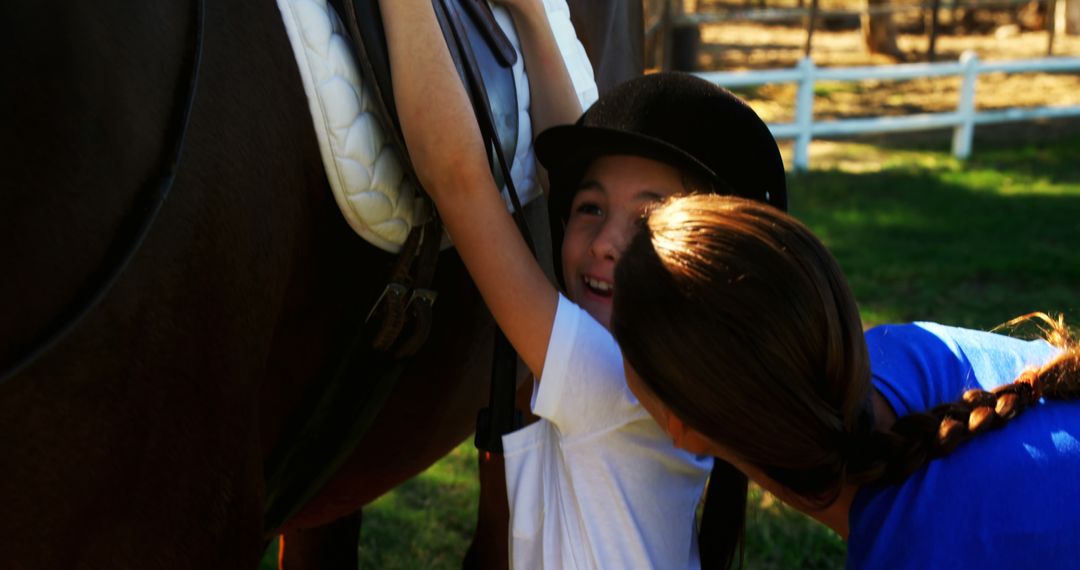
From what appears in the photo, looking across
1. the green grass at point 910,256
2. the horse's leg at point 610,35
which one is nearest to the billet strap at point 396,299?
the horse's leg at point 610,35

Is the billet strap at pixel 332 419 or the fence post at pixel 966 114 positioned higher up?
the billet strap at pixel 332 419

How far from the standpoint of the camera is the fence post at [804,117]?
8055 millimetres

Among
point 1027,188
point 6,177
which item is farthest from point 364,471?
point 1027,188

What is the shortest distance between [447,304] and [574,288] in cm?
21

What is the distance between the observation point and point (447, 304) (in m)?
1.84

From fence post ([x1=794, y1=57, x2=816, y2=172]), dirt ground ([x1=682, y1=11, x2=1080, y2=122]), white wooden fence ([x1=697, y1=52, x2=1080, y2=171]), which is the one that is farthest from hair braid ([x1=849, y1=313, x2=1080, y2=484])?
dirt ground ([x1=682, y1=11, x2=1080, y2=122])

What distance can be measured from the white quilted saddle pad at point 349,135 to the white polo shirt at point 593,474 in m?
0.25

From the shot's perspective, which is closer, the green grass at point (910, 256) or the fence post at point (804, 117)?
the green grass at point (910, 256)

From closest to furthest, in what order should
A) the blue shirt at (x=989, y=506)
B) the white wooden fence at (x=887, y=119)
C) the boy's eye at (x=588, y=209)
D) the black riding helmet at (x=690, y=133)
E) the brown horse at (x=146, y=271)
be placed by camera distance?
1. the brown horse at (x=146, y=271)
2. the blue shirt at (x=989, y=506)
3. the black riding helmet at (x=690, y=133)
4. the boy's eye at (x=588, y=209)
5. the white wooden fence at (x=887, y=119)

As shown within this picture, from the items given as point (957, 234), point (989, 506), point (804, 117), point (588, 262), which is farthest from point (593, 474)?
point (804, 117)

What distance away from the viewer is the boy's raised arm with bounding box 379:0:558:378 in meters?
1.50

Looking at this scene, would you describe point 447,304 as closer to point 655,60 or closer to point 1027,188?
point 1027,188

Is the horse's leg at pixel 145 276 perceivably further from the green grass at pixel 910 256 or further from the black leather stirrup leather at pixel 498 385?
the green grass at pixel 910 256

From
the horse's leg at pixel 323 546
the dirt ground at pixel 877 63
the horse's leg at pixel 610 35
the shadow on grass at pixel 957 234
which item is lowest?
the dirt ground at pixel 877 63
